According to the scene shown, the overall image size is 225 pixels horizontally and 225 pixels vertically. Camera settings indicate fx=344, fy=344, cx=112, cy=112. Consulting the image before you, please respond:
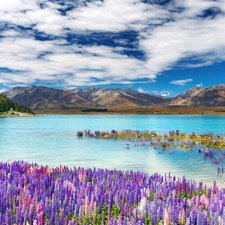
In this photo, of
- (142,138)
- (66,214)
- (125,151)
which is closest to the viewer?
(66,214)

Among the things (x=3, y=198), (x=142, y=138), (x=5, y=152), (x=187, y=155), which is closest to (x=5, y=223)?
Result: (x=3, y=198)

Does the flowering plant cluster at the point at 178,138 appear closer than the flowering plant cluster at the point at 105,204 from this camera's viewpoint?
No

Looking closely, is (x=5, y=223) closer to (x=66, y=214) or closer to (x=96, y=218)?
(x=66, y=214)

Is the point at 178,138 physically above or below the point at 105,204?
above

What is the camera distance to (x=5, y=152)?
3591 cm

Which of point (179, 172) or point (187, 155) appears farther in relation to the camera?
point (187, 155)

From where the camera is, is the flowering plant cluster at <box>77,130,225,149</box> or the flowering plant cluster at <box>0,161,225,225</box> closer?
the flowering plant cluster at <box>0,161,225,225</box>

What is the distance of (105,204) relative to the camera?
9703 millimetres

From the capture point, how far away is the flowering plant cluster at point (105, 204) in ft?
25.6

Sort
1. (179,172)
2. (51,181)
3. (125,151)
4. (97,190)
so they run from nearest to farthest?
1. (97,190)
2. (51,181)
3. (179,172)
4. (125,151)

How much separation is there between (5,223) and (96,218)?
2.45m

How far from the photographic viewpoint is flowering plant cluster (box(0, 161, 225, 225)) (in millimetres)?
7809

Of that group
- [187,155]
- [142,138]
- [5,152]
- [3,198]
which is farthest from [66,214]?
[142,138]

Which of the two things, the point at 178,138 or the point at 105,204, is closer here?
the point at 105,204
